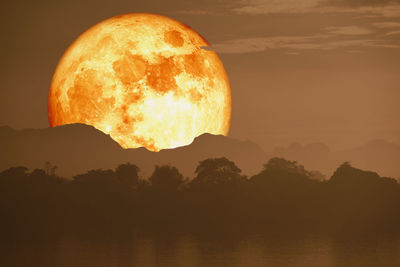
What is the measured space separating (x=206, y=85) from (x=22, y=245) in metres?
11.6

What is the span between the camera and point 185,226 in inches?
1334

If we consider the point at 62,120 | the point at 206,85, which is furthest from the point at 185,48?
the point at 62,120

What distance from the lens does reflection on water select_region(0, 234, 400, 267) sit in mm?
23609

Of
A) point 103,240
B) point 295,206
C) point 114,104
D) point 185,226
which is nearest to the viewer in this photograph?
point 114,104

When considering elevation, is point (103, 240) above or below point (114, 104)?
below

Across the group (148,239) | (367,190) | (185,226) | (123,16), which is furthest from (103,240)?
(367,190)

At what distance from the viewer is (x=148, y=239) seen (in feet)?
96.9

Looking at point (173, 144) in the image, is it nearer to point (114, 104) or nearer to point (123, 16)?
point (114, 104)

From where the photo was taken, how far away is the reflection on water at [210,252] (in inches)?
930

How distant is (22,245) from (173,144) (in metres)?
10.4

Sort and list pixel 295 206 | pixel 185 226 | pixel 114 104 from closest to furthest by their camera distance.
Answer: pixel 114 104, pixel 185 226, pixel 295 206

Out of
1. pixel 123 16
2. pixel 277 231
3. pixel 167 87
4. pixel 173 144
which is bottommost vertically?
pixel 277 231

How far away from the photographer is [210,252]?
25781 mm

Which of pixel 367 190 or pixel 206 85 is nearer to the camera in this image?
pixel 206 85
